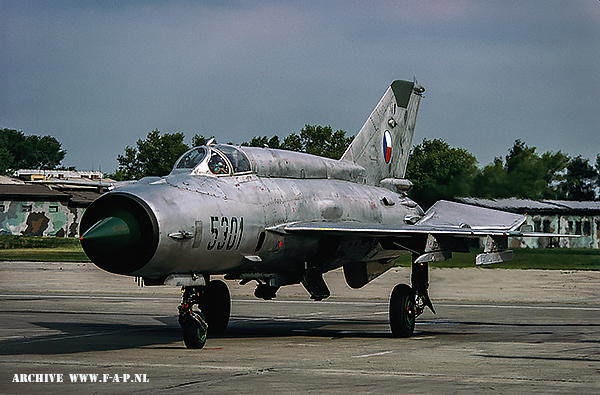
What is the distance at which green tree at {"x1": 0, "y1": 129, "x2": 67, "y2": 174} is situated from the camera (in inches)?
4727

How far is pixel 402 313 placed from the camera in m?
16.2

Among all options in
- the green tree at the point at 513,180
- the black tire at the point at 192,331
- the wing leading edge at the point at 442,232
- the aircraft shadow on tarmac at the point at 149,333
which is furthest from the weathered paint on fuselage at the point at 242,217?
the green tree at the point at 513,180

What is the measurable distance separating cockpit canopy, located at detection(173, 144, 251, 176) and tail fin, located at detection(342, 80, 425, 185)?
531 cm

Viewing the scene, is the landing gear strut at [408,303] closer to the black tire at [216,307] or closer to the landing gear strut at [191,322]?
the black tire at [216,307]

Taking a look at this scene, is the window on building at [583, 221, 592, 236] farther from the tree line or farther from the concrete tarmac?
the concrete tarmac

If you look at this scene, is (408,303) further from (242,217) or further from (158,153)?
(158,153)

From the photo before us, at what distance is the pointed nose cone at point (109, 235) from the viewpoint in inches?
463

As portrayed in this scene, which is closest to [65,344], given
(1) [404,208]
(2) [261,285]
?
(2) [261,285]

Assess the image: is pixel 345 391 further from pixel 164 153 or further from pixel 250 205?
pixel 164 153

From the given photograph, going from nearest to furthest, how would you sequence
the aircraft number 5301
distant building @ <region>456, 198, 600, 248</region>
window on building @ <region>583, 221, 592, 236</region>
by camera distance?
the aircraft number 5301
distant building @ <region>456, 198, 600, 248</region>
window on building @ <region>583, 221, 592, 236</region>

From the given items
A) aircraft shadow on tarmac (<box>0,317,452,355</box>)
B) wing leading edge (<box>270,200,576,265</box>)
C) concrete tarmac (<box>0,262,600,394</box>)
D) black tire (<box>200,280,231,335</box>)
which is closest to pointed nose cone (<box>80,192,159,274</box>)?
concrete tarmac (<box>0,262,600,394</box>)

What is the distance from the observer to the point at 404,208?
19406 mm

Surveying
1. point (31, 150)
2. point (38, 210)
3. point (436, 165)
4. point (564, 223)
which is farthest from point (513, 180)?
point (31, 150)

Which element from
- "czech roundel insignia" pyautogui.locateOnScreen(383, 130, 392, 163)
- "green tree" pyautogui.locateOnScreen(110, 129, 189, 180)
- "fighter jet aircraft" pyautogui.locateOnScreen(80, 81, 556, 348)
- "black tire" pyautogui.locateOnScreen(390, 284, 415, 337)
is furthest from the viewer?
"green tree" pyautogui.locateOnScreen(110, 129, 189, 180)
